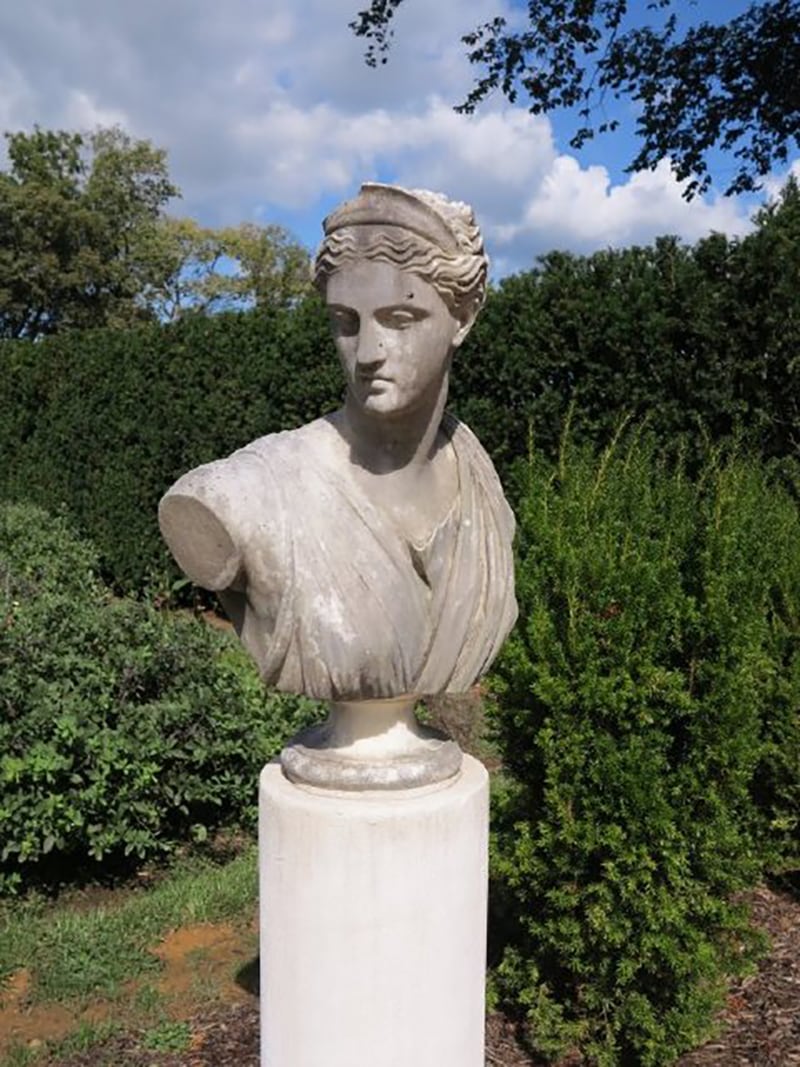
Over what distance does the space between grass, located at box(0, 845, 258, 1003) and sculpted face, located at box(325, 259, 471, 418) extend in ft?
8.85

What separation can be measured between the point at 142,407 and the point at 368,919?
861 centimetres

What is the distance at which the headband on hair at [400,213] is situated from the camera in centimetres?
207

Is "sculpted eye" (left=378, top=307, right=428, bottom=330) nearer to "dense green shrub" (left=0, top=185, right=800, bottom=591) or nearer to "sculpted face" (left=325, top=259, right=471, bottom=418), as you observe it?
"sculpted face" (left=325, top=259, right=471, bottom=418)

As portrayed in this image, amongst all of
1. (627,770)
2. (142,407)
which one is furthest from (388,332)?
(142,407)

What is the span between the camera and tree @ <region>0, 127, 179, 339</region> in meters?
31.0

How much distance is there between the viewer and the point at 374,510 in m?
2.33

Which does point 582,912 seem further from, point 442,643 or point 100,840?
point 100,840

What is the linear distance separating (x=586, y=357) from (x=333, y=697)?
14.4ft

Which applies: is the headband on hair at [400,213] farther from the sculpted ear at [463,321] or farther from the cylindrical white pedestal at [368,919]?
the cylindrical white pedestal at [368,919]

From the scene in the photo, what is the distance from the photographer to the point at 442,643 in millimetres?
2375

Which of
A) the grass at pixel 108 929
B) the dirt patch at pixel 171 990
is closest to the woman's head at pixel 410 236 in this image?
the dirt patch at pixel 171 990

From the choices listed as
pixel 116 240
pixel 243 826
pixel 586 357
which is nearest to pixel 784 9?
pixel 586 357

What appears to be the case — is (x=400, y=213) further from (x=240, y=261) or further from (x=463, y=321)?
(x=240, y=261)

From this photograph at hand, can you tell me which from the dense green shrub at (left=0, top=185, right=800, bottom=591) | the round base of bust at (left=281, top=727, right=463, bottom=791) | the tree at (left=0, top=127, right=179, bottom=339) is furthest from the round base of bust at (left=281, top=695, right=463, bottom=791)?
the tree at (left=0, top=127, right=179, bottom=339)
